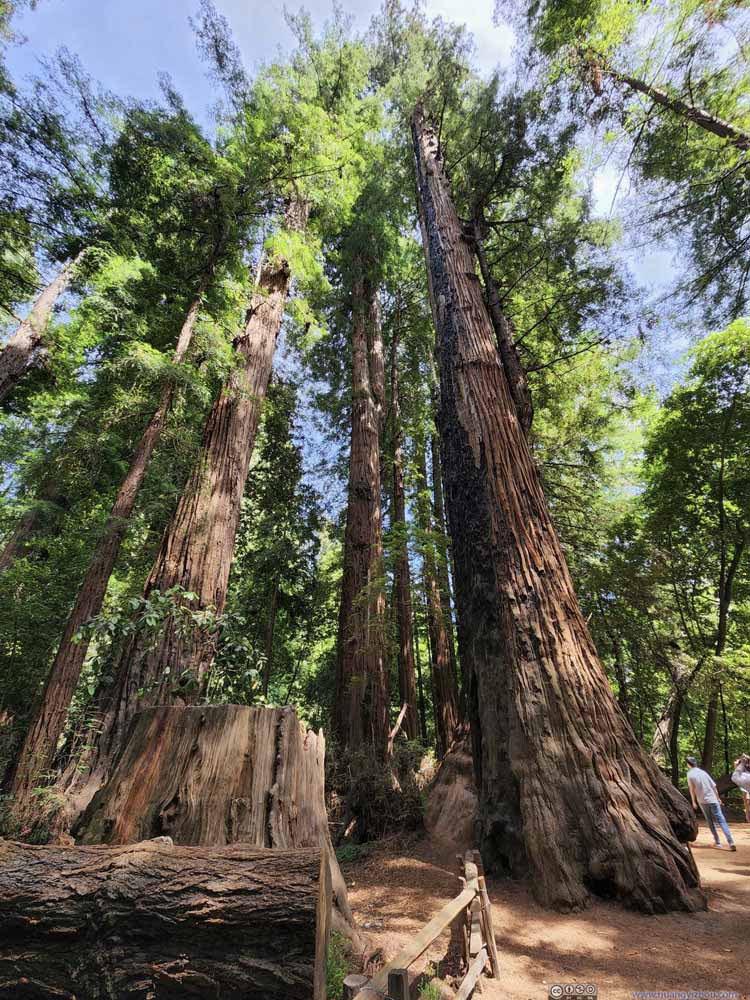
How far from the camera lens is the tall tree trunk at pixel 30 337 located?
883 centimetres

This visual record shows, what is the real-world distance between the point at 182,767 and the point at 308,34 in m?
15.7

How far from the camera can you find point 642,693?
10.8 m

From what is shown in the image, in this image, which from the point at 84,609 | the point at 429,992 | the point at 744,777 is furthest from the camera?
the point at 744,777

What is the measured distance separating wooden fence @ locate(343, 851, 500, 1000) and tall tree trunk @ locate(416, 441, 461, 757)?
4918mm

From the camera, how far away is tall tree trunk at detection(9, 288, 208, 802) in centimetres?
544

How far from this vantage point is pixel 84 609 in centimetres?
640

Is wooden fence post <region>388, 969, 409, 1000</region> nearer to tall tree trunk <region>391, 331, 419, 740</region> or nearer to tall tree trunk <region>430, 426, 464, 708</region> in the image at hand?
tall tree trunk <region>430, 426, 464, 708</region>

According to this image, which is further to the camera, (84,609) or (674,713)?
(674,713)

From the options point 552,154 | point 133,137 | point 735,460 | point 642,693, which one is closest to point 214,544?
point 133,137

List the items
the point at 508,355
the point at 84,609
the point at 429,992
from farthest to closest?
the point at 508,355, the point at 84,609, the point at 429,992

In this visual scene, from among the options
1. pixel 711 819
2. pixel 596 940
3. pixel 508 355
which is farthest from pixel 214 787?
pixel 711 819

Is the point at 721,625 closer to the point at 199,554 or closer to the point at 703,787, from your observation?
the point at 703,787

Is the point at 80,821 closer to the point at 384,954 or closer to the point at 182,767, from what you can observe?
the point at 182,767

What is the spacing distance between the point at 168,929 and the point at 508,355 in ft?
23.4
